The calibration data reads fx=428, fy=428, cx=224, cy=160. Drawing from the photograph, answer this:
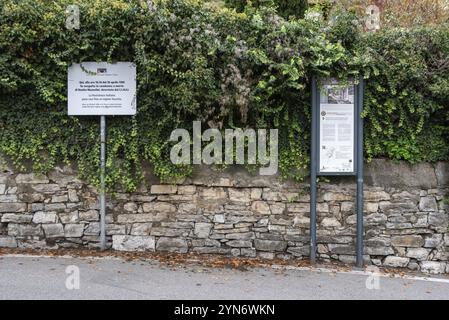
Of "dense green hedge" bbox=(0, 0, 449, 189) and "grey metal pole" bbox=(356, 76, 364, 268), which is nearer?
"dense green hedge" bbox=(0, 0, 449, 189)

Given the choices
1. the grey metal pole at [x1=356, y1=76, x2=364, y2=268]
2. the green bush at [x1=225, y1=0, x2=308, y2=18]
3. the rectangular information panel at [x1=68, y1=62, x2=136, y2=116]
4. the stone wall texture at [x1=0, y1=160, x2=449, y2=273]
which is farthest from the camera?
the green bush at [x1=225, y1=0, x2=308, y2=18]

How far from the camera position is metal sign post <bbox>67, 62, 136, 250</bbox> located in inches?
231

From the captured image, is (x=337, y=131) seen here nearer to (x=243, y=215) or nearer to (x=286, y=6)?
(x=243, y=215)

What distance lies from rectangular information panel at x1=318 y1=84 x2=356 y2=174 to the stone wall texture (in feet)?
0.99

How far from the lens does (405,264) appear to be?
19.8ft

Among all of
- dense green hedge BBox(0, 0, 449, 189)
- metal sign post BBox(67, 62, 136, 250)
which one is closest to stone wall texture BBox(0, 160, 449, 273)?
dense green hedge BBox(0, 0, 449, 189)

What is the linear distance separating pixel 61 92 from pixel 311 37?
136 inches

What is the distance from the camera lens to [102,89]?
5.92 m

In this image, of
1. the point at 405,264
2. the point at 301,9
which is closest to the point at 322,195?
the point at 405,264

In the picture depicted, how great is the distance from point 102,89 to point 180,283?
2.85 m

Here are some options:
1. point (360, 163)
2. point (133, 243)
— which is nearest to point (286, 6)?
point (360, 163)

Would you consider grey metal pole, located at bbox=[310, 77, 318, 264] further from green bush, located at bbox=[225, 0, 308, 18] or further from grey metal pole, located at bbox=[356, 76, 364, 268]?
green bush, located at bbox=[225, 0, 308, 18]

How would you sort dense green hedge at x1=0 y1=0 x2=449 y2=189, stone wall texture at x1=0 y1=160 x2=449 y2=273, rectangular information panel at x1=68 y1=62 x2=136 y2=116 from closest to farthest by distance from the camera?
dense green hedge at x1=0 y1=0 x2=449 y2=189, rectangular information panel at x1=68 y1=62 x2=136 y2=116, stone wall texture at x1=0 y1=160 x2=449 y2=273

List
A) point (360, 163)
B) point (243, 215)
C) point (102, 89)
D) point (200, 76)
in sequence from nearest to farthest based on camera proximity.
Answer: point (200, 76) < point (360, 163) < point (102, 89) < point (243, 215)
